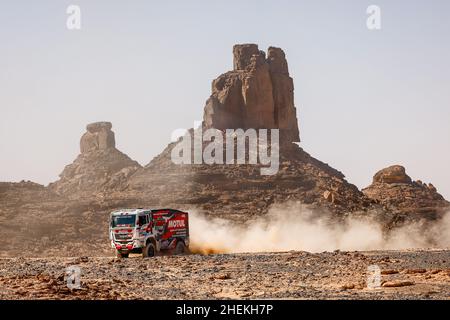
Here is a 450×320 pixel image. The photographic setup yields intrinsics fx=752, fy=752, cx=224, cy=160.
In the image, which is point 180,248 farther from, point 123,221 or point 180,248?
point 123,221

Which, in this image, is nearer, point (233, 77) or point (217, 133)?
point (217, 133)

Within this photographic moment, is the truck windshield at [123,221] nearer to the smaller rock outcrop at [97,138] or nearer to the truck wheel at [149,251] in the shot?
the truck wheel at [149,251]

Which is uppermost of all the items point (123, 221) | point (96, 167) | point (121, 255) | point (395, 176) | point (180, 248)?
point (96, 167)

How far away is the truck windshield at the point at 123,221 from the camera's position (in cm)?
4381

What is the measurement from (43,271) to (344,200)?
216ft

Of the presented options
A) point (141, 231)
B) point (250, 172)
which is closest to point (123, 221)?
point (141, 231)

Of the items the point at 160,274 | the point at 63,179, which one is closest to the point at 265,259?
the point at 160,274

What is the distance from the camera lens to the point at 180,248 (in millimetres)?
49344

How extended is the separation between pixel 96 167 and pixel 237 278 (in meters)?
105

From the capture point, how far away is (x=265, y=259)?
43594 mm

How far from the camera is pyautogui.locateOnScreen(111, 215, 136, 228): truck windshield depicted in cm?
4381

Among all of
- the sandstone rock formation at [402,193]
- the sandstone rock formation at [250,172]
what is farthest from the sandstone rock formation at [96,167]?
the sandstone rock formation at [402,193]
